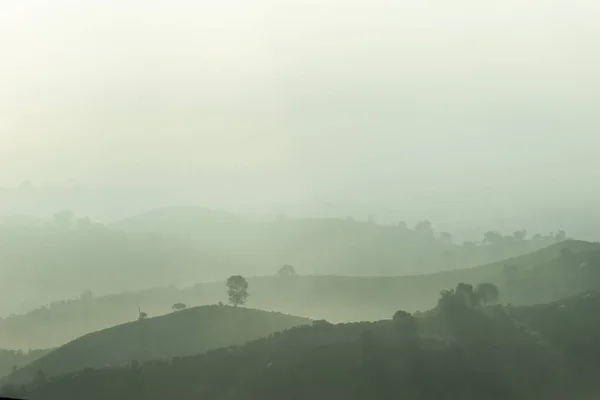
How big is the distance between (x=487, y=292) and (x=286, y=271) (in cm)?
178

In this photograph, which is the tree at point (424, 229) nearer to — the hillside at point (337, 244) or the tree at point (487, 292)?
the hillside at point (337, 244)

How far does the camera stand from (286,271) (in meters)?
4.65

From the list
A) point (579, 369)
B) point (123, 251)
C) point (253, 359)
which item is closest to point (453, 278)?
point (579, 369)

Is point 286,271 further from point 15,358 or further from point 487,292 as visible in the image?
point 15,358

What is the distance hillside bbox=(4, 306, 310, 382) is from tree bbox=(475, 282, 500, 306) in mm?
1514

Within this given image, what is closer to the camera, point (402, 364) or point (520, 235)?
point (402, 364)

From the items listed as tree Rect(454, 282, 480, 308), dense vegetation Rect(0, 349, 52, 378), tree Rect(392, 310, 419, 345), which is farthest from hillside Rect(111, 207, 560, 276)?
dense vegetation Rect(0, 349, 52, 378)

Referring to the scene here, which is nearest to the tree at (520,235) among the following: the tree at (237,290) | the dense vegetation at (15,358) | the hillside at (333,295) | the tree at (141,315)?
the hillside at (333,295)

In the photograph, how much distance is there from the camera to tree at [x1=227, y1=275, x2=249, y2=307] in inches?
184

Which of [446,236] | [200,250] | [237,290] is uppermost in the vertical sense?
[200,250]

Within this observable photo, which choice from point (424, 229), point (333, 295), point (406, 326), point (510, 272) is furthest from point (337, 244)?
point (510, 272)

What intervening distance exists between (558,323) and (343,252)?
6.21 ft

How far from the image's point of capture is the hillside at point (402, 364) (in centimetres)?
381

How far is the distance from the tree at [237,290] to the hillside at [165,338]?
0.08m
